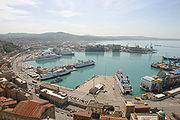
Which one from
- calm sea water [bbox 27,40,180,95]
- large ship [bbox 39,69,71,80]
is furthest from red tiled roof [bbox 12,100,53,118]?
large ship [bbox 39,69,71,80]

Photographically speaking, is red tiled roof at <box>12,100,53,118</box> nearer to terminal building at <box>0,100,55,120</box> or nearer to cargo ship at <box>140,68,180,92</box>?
terminal building at <box>0,100,55,120</box>

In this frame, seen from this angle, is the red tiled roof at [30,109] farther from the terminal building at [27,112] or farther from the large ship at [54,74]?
the large ship at [54,74]

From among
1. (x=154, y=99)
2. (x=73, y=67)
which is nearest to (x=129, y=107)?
(x=154, y=99)

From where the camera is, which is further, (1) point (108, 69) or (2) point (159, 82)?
(1) point (108, 69)

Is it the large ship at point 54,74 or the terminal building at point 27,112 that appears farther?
the large ship at point 54,74

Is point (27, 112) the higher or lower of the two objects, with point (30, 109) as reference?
lower

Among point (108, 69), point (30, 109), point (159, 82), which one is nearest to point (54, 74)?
point (108, 69)

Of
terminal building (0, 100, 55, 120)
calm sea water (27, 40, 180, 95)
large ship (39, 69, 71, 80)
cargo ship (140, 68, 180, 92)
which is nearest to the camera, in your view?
terminal building (0, 100, 55, 120)

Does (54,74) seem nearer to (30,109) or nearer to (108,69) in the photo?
(108,69)

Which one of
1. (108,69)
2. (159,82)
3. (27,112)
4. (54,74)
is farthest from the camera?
(108,69)

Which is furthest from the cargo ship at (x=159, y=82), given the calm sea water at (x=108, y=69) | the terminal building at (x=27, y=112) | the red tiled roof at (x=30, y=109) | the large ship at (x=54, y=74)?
the red tiled roof at (x=30, y=109)

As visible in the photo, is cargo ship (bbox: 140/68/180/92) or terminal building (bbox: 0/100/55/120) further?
cargo ship (bbox: 140/68/180/92)

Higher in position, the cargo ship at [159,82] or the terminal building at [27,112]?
the terminal building at [27,112]

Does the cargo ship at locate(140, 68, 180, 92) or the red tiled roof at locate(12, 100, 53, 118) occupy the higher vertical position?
the red tiled roof at locate(12, 100, 53, 118)
